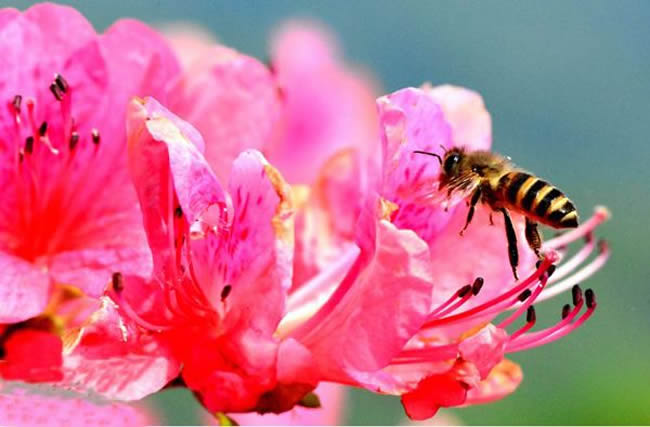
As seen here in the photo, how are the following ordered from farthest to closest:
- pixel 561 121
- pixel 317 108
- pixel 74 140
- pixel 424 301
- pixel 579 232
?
pixel 561 121, pixel 317 108, pixel 579 232, pixel 74 140, pixel 424 301

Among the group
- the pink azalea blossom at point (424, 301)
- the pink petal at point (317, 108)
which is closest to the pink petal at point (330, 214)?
the pink azalea blossom at point (424, 301)

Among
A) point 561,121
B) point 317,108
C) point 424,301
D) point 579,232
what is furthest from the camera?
point 561,121

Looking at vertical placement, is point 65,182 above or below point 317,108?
above

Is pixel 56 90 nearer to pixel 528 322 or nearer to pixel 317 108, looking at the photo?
pixel 528 322

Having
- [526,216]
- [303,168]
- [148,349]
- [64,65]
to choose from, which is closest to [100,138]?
[64,65]

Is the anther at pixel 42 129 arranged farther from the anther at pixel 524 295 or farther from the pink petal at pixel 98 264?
the anther at pixel 524 295

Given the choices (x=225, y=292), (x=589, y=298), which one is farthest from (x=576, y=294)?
(x=225, y=292)

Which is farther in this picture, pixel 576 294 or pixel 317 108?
pixel 317 108
